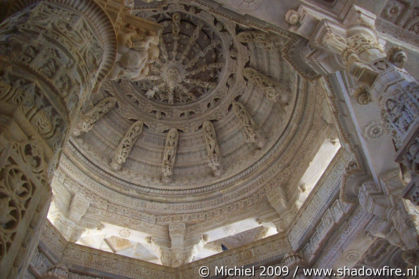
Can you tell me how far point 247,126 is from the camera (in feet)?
47.9

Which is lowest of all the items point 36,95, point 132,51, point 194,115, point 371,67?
point 36,95

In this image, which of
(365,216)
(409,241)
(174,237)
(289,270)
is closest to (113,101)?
(174,237)

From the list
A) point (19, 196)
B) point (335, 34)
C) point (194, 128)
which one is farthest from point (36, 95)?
point (194, 128)

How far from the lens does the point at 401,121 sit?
16.7ft

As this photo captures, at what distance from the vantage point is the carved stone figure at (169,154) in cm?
1488

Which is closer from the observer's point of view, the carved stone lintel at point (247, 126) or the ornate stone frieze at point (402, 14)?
the ornate stone frieze at point (402, 14)

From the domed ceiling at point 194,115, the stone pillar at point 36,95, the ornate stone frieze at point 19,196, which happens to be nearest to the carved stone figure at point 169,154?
the domed ceiling at point 194,115

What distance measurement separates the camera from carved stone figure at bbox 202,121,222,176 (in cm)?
1476

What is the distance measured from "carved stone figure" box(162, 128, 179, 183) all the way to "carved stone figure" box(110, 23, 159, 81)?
8.61 meters

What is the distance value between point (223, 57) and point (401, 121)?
1088cm

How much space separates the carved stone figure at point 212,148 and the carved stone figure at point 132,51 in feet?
27.9

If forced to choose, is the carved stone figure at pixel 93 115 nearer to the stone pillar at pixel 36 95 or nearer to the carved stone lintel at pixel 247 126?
the carved stone lintel at pixel 247 126

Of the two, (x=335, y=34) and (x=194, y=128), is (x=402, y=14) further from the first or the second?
(x=194, y=128)

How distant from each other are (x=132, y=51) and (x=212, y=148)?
9225mm
